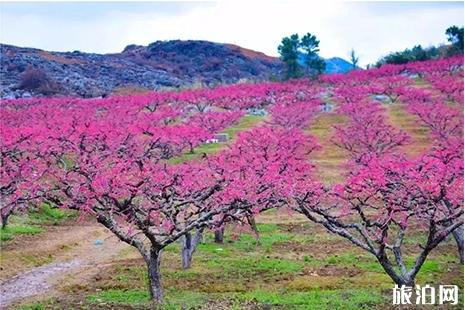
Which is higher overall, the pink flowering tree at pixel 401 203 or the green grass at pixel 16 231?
the pink flowering tree at pixel 401 203

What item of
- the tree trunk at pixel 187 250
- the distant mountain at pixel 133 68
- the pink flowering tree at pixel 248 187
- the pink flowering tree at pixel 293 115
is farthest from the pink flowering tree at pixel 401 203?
the distant mountain at pixel 133 68

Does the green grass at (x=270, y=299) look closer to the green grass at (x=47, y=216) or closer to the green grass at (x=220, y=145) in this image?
the green grass at (x=47, y=216)

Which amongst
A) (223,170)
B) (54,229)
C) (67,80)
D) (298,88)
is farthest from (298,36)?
(223,170)

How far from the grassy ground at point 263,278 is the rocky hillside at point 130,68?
63.5 metres

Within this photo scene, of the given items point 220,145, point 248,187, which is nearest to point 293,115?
point 220,145

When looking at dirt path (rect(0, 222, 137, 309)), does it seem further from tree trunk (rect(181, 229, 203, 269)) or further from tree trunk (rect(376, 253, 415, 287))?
tree trunk (rect(376, 253, 415, 287))

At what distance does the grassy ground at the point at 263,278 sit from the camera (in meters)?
15.3

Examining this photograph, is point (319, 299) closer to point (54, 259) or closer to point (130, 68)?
point (54, 259)

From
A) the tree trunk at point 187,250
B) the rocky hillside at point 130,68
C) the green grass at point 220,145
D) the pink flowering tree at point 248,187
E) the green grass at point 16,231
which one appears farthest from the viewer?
the rocky hillside at point 130,68

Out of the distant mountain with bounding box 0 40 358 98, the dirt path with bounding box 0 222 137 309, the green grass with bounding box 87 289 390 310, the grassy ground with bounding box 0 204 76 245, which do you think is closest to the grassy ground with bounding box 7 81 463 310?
the green grass with bounding box 87 289 390 310

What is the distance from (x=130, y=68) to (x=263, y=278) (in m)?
101

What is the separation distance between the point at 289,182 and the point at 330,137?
111ft

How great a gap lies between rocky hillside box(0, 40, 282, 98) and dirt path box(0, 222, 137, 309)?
57.1 m

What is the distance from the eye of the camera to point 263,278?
60.8 ft
